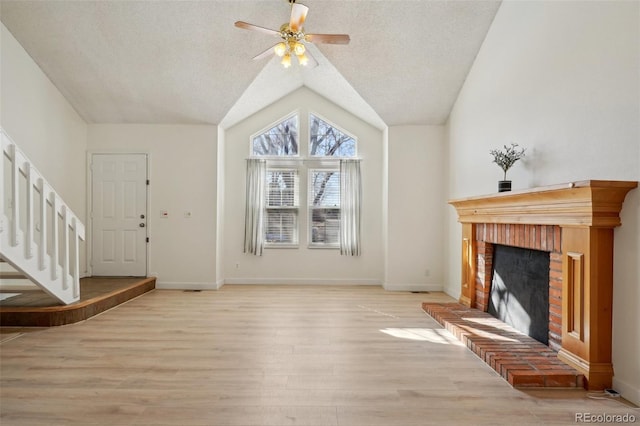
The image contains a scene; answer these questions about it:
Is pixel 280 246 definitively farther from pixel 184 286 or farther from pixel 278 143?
pixel 278 143

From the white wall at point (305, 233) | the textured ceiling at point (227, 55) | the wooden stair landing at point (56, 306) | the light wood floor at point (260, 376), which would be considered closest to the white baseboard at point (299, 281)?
the white wall at point (305, 233)

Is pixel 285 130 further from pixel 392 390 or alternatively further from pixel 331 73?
pixel 392 390

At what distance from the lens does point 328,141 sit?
7121mm

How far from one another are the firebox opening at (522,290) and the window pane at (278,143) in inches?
154

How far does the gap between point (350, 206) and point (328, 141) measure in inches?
48.2

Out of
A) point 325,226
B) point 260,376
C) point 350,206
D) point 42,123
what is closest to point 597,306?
point 260,376

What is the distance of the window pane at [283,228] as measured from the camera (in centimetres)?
710

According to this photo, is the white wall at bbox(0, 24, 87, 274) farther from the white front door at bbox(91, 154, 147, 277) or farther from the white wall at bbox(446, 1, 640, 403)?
the white wall at bbox(446, 1, 640, 403)

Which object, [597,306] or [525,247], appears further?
[525,247]

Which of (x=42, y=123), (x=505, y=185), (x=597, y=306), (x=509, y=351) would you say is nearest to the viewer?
(x=597, y=306)

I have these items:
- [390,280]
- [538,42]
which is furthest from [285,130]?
[538,42]

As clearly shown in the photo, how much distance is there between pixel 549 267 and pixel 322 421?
233 centimetres

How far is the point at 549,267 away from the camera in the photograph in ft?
11.2

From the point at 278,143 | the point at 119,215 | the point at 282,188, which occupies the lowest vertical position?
the point at 119,215
